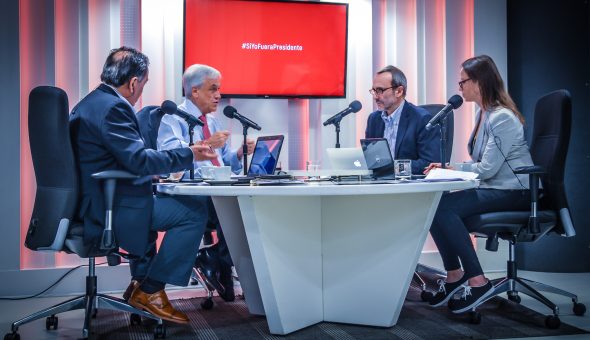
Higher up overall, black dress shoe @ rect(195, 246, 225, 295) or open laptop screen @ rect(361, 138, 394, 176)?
open laptop screen @ rect(361, 138, 394, 176)

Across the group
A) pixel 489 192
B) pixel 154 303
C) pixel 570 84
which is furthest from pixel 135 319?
pixel 570 84

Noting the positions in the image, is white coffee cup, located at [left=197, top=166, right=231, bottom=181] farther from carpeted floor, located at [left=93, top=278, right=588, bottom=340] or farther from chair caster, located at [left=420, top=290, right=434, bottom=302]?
chair caster, located at [left=420, top=290, right=434, bottom=302]

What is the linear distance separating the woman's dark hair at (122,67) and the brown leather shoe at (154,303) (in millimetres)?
1046

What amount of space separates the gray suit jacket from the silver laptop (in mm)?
714

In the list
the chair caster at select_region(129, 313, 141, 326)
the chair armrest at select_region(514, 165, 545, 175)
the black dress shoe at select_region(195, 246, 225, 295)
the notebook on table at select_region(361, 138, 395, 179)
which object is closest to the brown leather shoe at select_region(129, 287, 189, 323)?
the chair caster at select_region(129, 313, 141, 326)

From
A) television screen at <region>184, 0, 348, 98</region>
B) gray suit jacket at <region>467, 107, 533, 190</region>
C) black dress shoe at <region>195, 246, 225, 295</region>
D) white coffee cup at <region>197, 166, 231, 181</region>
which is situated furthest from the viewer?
television screen at <region>184, 0, 348, 98</region>

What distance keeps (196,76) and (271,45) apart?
31.7 inches

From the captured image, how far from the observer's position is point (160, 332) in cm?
297

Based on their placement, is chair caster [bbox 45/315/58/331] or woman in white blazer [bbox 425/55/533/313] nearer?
chair caster [bbox 45/315/58/331]

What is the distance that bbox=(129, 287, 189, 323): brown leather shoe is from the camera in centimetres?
309

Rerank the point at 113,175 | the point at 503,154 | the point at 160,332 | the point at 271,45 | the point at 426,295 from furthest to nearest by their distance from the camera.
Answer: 1. the point at 271,45
2. the point at 426,295
3. the point at 503,154
4. the point at 160,332
5. the point at 113,175

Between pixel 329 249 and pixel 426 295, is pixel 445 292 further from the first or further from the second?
pixel 329 249

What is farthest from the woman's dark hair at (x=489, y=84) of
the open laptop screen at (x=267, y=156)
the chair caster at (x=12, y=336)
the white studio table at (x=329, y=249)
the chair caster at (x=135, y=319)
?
the chair caster at (x=12, y=336)

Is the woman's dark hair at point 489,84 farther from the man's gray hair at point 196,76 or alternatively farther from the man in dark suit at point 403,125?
the man's gray hair at point 196,76
